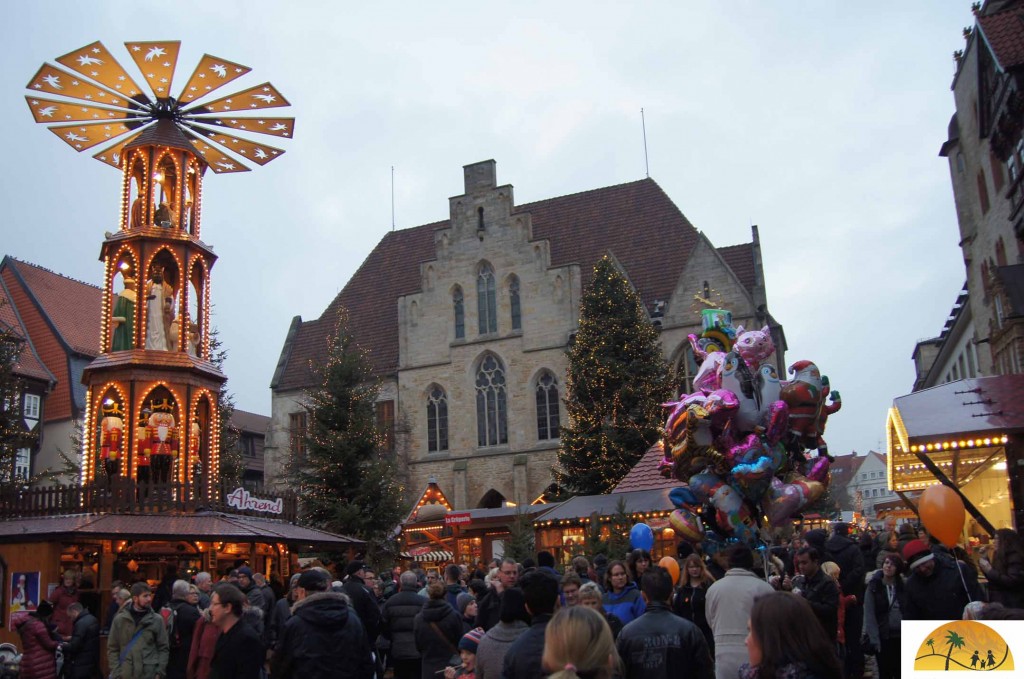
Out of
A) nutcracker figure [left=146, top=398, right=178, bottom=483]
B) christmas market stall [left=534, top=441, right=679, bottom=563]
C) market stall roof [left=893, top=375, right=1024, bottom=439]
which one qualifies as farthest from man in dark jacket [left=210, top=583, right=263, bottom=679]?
christmas market stall [left=534, top=441, right=679, bottom=563]

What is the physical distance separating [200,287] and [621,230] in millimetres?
26163

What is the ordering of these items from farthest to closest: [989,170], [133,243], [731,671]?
[989,170]
[133,243]
[731,671]

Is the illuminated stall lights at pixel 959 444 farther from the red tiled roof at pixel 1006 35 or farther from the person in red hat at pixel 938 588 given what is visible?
the red tiled roof at pixel 1006 35

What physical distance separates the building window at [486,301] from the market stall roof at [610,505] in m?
16.0

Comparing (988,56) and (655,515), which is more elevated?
(988,56)

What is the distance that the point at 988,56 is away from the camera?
25.6 meters

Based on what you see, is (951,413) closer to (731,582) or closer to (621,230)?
(731,582)

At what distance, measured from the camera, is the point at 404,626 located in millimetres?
9414

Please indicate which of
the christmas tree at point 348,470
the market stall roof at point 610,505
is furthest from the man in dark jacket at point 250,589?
the christmas tree at point 348,470

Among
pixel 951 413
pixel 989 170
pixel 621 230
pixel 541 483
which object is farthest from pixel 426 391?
pixel 951 413

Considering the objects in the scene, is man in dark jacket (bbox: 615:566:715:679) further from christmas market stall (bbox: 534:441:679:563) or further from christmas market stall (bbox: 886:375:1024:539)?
christmas market stall (bbox: 534:441:679:563)

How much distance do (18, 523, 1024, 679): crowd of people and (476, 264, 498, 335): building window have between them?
98.4 ft

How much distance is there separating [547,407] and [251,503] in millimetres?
22380

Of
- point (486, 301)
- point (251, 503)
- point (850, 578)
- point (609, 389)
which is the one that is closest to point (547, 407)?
point (486, 301)
